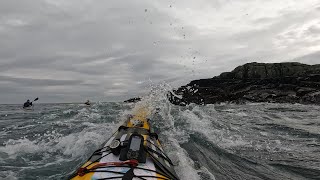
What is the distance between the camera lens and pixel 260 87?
48.2 m

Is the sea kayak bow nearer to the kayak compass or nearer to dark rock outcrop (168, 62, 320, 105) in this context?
the kayak compass

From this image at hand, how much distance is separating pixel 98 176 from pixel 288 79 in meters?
49.0

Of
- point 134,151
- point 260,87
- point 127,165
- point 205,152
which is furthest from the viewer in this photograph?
point 260,87

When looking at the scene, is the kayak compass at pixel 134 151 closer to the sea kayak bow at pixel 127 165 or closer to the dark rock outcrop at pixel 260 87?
the sea kayak bow at pixel 127 165

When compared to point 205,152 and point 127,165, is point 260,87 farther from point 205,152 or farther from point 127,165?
point 127,165

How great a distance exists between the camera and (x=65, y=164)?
26.1 ft

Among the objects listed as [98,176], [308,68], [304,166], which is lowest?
[304,166]

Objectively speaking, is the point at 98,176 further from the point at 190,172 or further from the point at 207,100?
the point at 207,100

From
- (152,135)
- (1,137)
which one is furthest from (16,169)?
(1,137)

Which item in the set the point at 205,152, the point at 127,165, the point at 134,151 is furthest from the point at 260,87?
the point at 127,165

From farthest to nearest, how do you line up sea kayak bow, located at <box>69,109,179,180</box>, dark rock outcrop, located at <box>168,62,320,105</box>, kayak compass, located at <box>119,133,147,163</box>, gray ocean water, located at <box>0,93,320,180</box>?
dark rock outcrop, located at <box>168,62,320,105</box> < gray ocean water, located at <box>0,93,320,180</box> < kayak compass, located at <box>119,133,147,163</box> < sea kayak bow, located at <box>69,109,179,180</box>

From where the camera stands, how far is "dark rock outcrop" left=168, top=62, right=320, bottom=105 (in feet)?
133

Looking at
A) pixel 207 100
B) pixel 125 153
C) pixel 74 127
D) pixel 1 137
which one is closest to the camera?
pixel 125 153

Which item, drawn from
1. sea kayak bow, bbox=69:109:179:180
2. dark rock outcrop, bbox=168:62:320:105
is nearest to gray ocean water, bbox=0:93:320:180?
sea kayak bow, bbox=69:109:179:180
